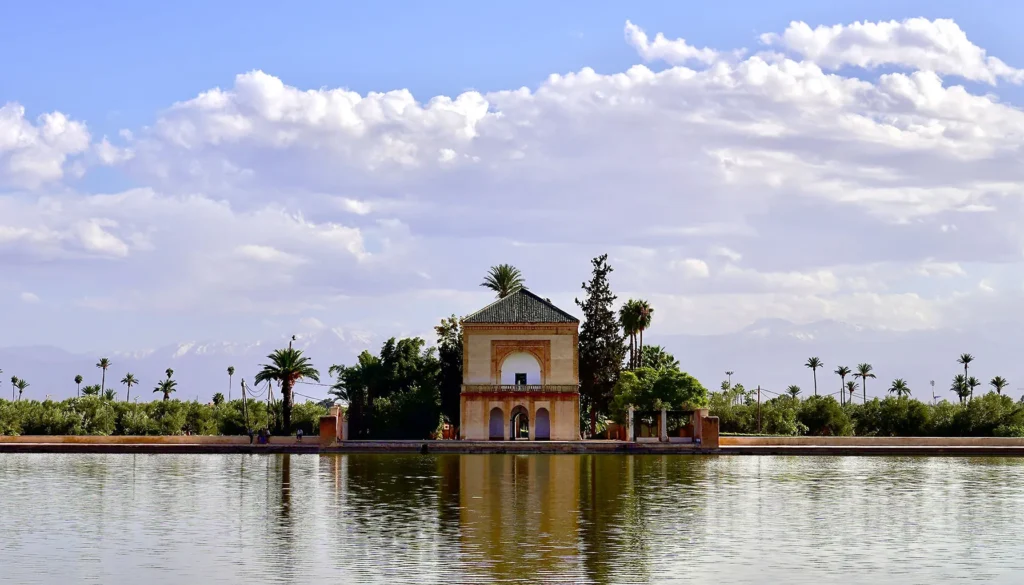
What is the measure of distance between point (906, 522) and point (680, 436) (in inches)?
1339

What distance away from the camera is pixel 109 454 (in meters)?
52.9

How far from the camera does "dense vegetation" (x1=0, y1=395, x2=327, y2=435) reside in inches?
2562

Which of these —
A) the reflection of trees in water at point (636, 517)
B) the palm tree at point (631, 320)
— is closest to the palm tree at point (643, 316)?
the palm tree at point (631, 320)

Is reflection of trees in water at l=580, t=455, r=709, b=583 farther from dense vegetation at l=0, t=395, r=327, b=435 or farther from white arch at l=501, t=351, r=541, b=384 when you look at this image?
dense vegetation at l=0, t=395, r=327, b=435

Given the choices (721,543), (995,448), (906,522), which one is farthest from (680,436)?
(721,543)

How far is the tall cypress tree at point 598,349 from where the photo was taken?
214ft

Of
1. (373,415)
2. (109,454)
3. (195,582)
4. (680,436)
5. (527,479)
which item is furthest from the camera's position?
(373,415)

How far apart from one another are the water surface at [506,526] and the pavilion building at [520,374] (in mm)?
18830

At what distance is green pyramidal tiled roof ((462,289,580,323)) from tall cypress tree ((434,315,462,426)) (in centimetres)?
538

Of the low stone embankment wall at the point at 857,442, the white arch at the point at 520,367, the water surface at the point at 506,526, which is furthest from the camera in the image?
the white arch at the point at 520,367

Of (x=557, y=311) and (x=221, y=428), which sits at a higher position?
(x=557, y=311)

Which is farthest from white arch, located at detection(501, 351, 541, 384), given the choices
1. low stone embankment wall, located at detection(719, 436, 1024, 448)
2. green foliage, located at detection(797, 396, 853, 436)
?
green foliage, located at detection(797, 396, 853, 436)

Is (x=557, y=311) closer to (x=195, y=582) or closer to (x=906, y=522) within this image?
(x=906, y=522)

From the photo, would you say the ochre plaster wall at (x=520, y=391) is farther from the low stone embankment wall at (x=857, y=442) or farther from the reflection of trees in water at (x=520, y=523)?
the reflection of trees in water at (x=520, y=523)
